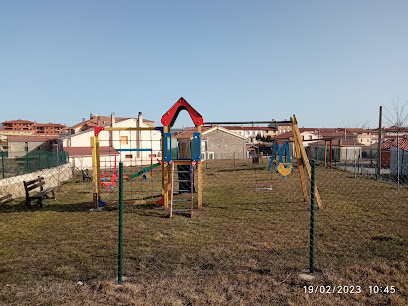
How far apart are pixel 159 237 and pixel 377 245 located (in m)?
4.76

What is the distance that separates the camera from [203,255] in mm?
5730

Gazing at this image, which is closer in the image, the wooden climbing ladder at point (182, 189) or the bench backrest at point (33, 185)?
the wooden climbing ladder at point (182, 189)

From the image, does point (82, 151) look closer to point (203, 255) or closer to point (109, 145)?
point (109, 145)

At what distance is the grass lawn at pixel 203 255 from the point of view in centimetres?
423

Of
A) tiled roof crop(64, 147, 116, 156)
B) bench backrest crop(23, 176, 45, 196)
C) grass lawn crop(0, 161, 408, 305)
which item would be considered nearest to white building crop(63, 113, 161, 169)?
tiled roof crop(64, 147, 116, 156)

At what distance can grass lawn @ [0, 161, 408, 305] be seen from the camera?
13.9 ft

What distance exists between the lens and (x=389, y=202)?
10.8 m

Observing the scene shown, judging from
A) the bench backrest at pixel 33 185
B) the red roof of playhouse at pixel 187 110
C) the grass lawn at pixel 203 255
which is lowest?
the grass lawn at pixel 203 255

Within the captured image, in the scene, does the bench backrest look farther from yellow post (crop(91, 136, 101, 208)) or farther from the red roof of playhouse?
the red roof of playhouse

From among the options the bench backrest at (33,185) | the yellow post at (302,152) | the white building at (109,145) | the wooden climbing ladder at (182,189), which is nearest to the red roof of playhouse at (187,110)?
the wooden climbing ladder at (182,189)

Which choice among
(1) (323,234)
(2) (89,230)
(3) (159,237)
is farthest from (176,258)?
(1) (323,234)

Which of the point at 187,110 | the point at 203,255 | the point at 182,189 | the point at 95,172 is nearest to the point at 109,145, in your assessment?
the point at 182,189

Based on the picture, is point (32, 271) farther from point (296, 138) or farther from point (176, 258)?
point (296, 138)

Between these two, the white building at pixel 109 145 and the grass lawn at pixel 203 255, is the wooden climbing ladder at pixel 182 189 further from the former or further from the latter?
the white building at pixel 109 145
